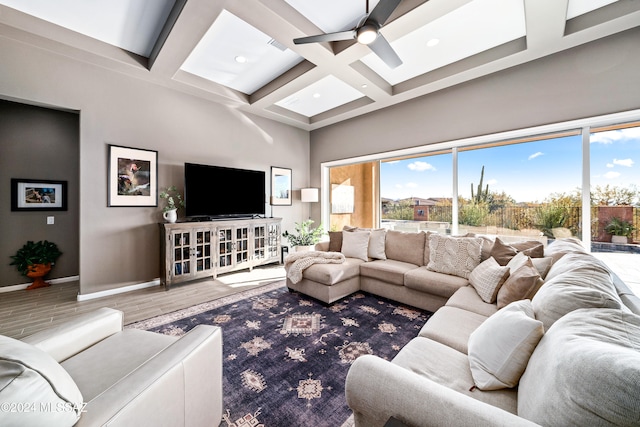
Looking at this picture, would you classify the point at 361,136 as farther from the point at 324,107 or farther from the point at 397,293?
the point at 397,293

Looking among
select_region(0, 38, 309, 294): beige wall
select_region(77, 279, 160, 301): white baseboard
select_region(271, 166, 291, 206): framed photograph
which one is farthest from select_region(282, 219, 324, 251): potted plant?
select_region(77, 279, 160, 301): white baseboard

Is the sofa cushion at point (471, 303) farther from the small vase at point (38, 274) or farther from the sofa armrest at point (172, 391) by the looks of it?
the small vase at point (38, 274)

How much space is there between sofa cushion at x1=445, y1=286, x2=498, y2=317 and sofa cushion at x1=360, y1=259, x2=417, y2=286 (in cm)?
69

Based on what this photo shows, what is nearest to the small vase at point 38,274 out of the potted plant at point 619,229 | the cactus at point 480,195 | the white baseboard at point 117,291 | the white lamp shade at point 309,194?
the white baseboard at point 117,291

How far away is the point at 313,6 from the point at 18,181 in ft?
15.1

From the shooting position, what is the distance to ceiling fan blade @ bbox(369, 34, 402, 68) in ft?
7.30

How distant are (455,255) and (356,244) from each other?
4.30ft

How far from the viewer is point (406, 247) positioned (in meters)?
3.44

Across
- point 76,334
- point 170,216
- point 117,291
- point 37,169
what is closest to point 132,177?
point 170,216

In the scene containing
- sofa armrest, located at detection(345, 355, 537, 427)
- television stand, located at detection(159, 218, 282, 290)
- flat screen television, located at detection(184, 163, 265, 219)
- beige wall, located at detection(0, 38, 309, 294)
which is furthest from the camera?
flat screen television, located at detection(184, 163, 265, 219)

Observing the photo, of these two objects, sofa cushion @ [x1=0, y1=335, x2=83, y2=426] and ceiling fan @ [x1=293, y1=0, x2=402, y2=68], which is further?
ceiling fan @ [x1=293, y1=0, x2=402, y2=68]

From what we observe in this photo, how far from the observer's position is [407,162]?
15.0 ft

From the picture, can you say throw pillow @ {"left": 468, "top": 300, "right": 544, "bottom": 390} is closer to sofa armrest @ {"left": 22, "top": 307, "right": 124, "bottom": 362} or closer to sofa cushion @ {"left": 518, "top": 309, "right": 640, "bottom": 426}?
sofa cushion @ {"left": 518, "top": 309, "right": 640, "bottom": 426}

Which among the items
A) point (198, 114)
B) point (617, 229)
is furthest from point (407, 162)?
point (198, 114)
